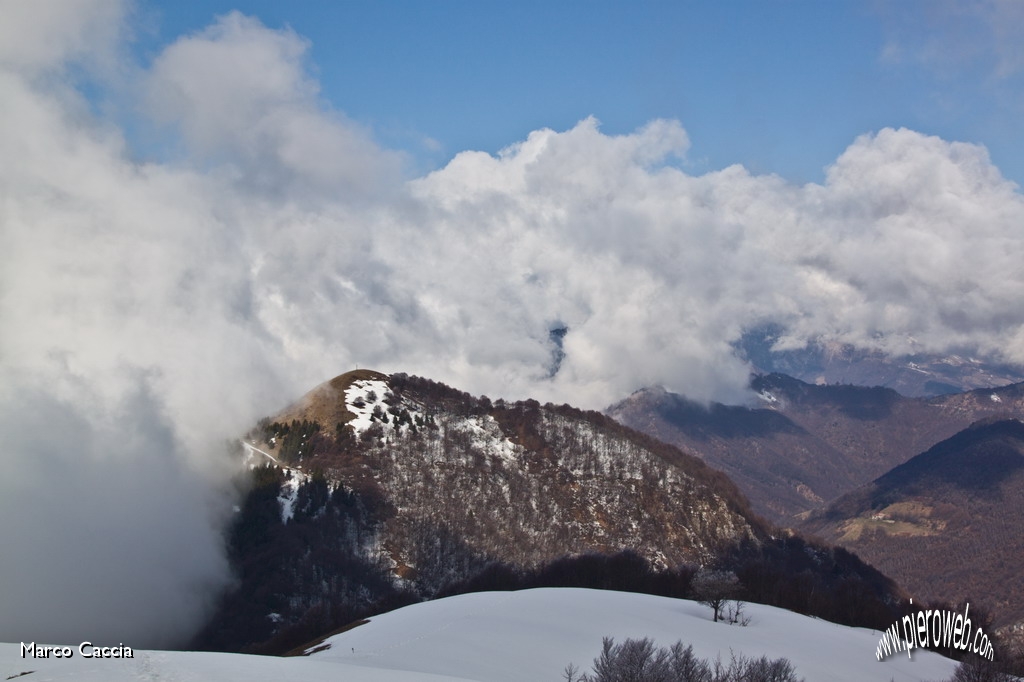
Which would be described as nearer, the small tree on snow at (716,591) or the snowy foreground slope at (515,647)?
the snowy foreground slope at (515,647)

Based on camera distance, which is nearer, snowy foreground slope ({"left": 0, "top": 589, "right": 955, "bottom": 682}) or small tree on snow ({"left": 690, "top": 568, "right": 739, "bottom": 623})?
snowy foreground slope ({"left": 0, "top": 589, "right": 955, "bottom": 682})

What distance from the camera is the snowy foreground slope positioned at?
68250 millimetres

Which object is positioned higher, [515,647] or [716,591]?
[716,591]

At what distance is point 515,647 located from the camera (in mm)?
101562

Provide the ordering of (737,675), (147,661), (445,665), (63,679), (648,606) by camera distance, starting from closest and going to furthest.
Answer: (63,679) < (147,661) < (737,675) < (445,665) < (648,606)

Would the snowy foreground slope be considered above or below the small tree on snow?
below

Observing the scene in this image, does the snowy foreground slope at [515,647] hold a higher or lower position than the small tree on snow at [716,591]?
lower

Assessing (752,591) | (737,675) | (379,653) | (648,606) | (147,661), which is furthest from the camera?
(752,591)

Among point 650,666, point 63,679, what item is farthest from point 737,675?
point 63,679

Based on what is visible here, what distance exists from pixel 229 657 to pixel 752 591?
5534 inches

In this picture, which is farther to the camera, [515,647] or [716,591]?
[716,591]

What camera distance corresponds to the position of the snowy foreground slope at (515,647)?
224 ft

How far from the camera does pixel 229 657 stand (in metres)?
80.0

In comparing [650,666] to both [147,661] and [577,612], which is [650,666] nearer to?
[147,661]
